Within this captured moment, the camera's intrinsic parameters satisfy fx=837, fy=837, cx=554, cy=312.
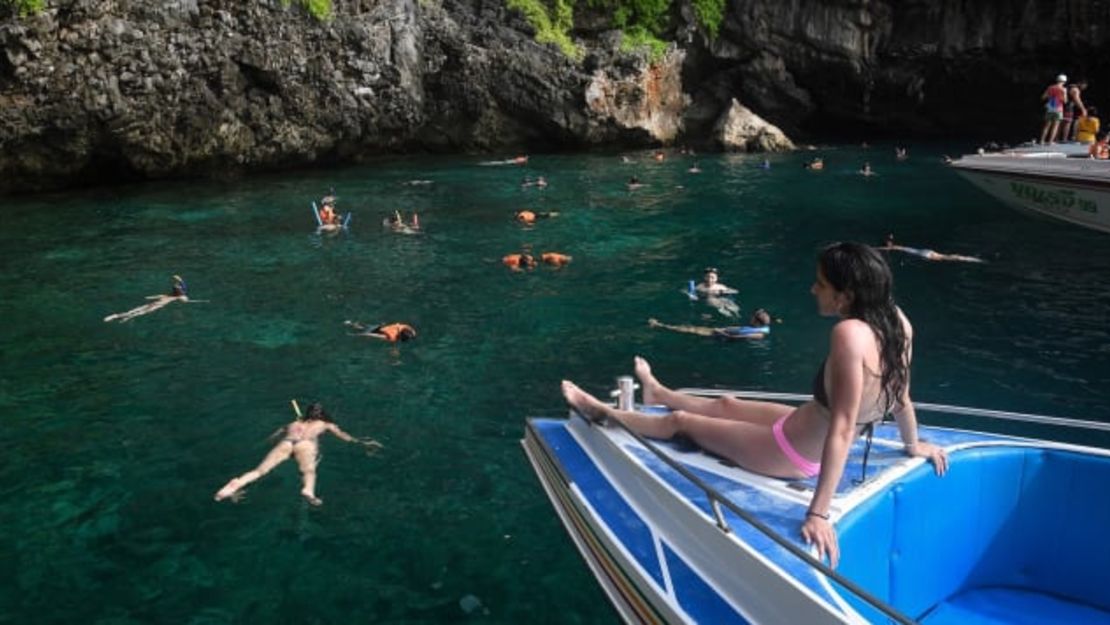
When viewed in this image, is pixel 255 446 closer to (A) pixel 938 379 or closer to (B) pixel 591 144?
(A) pixel 938 379

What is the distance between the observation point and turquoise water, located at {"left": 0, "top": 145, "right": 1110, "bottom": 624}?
7719 millimetres

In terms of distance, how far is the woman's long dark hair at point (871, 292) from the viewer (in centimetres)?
462

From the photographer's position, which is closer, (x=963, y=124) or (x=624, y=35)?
(x=624, y=35)

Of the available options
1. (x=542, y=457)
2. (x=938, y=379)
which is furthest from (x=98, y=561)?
(x=938, y=379)

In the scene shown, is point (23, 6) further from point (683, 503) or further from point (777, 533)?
point (777, 533)

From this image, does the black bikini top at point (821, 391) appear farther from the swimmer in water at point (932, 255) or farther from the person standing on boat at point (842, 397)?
the swimmer in water at point (932, 255)

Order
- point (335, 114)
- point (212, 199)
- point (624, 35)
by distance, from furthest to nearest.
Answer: point (624, 35) < point (335, 114) < point (212, 199)

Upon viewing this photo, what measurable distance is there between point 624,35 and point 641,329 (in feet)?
103

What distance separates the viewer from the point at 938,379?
41.6 ft

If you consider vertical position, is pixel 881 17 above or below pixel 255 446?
above

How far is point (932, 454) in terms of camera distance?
5.48 m

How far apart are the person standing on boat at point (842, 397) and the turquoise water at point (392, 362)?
8.81ft

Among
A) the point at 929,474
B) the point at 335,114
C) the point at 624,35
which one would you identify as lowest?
the point at 929,474

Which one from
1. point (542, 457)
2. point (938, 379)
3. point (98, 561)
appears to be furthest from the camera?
point (938, 379)
